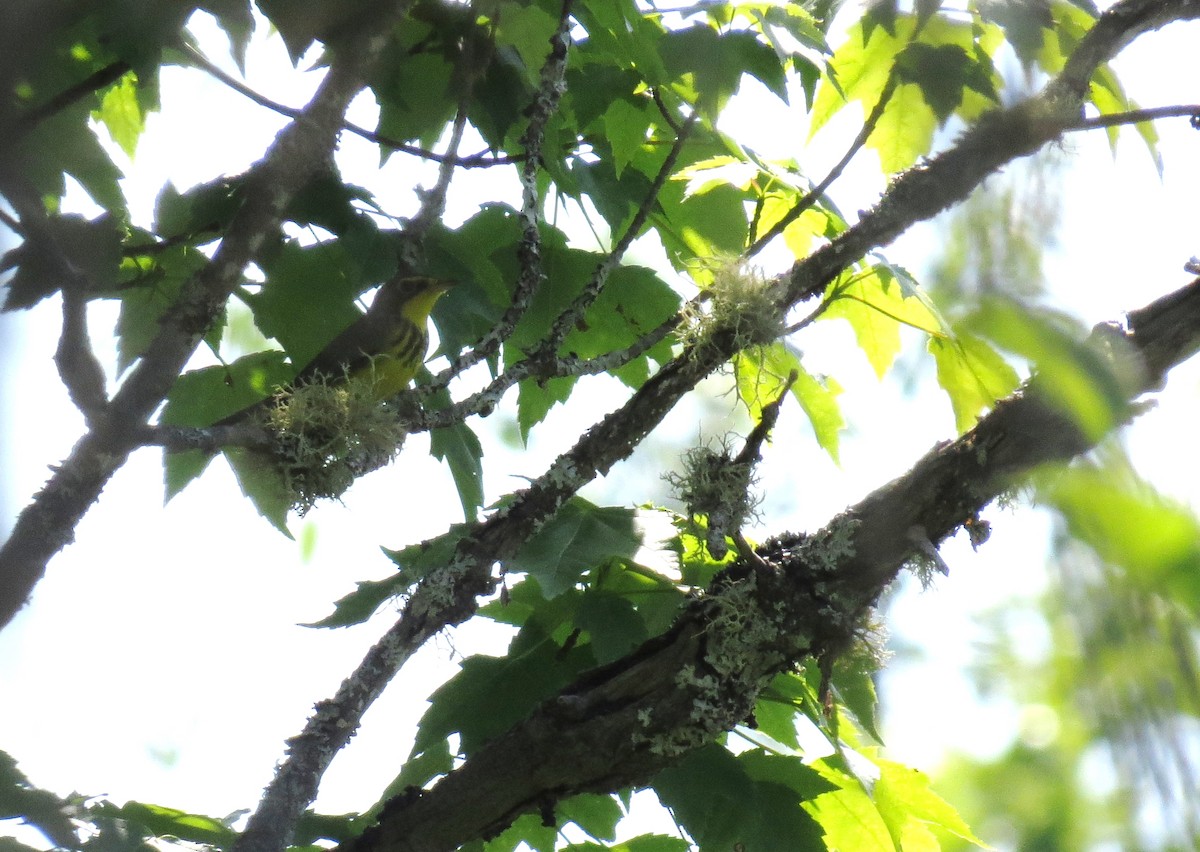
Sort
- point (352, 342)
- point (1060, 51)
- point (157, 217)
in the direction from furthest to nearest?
point (352, 342)
point (157, 217)
point (1060, 51)

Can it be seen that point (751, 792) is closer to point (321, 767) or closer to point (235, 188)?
point (321, 767)

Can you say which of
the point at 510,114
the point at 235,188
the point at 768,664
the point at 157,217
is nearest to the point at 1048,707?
the point at 768,664

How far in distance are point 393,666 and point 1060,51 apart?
6.50 ft

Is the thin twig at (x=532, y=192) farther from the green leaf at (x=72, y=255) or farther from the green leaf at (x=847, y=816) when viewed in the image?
the green leaf at (x=847, y=816)

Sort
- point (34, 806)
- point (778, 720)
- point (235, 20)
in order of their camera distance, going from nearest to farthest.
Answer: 1. point (34, 806)
2. point (235, 20)
3. point (778, 720)

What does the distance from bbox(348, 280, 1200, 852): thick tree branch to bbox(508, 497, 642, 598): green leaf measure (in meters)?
0.24

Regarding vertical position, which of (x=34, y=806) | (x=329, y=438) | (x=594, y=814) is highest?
(x=329, y=438)

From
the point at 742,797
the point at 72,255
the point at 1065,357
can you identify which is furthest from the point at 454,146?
the point at 1065,357

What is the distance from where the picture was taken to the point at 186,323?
87.7 inches

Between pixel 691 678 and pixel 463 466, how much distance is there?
97 cm

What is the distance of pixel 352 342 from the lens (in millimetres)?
3045

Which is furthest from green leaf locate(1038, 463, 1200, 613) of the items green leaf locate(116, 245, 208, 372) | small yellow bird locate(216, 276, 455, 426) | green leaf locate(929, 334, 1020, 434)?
green leaf locate(116, 245, 208, 372)

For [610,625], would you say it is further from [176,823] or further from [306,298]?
[306,298]

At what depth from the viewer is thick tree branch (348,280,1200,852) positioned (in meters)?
2.35
